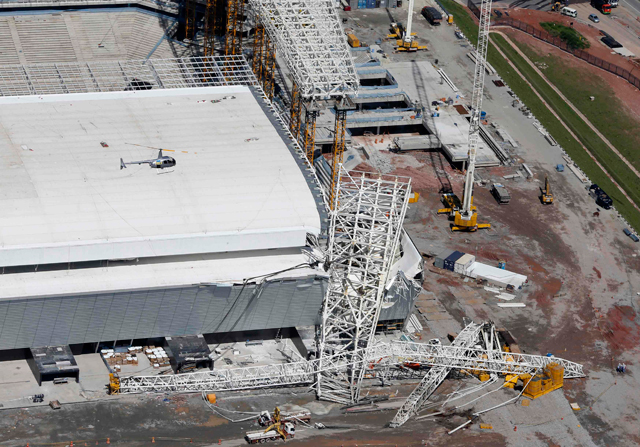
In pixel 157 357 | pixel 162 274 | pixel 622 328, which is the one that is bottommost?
pixel 622 328

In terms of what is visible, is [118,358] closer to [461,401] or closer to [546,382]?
[461,401]

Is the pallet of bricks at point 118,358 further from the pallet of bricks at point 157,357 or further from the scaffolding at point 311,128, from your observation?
the scaffolding at point 311,128

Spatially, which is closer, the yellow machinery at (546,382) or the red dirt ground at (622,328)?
the yellow machinery at (546,382)

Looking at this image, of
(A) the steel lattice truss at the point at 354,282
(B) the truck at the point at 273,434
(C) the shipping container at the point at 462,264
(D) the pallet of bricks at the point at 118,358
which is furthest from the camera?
(C) the shipping container at the point at 462,264

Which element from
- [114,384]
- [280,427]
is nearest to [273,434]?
[280,427]

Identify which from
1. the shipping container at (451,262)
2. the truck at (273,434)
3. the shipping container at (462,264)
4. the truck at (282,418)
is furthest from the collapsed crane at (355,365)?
the shipping container at (451,262)

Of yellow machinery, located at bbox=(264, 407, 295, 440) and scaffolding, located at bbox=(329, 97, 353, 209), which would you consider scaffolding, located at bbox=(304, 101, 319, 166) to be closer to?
scaffolding, located at bbox=(329, 97, 353, 209)

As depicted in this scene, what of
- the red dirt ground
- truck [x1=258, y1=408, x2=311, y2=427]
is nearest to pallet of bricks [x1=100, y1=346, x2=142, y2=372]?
truck [x1=258, y1=408, x2=311, y2=427]
